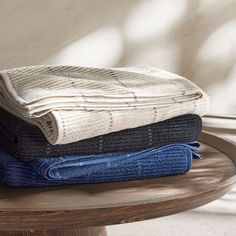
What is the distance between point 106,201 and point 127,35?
78 cm

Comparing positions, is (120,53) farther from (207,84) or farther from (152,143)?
(152,143)

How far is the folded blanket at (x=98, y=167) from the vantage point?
1.65ft

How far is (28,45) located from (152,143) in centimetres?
72

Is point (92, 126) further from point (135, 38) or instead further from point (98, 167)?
point (135, 38)

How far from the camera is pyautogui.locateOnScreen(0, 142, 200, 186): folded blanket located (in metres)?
0.50

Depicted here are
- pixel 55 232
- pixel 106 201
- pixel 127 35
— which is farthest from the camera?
pixel 127 35

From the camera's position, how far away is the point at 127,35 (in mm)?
1197

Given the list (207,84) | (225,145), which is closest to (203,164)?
(225,145)

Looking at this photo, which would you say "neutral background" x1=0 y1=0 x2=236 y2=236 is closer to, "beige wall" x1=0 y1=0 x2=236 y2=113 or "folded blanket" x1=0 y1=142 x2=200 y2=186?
"beige wall" x1=0 y1=0 x2=236 y2=113

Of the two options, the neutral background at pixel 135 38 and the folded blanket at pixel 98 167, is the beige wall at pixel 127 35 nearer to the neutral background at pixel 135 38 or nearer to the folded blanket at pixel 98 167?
the neutral background at pixel 135 38

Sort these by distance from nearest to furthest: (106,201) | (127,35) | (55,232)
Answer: (106,201) < (55,232) < (127,35)

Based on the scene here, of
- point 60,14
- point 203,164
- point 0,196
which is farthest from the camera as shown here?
point 60,14

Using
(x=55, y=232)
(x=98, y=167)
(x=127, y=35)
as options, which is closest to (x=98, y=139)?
Answer: (x=98, y=167)

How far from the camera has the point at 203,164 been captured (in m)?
0.61
